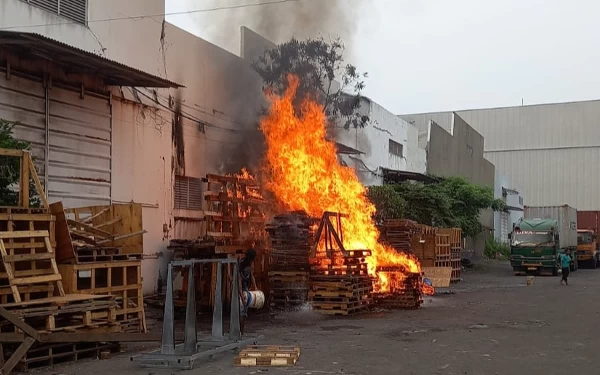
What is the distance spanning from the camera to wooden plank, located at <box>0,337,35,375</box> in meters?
8.24

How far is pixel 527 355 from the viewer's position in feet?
34.1

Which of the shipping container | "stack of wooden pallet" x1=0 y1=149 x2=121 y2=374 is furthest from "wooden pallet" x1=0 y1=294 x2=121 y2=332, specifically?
the shipping container

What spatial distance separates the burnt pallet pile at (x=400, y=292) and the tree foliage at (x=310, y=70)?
8181 mm

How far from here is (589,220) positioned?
4500cm

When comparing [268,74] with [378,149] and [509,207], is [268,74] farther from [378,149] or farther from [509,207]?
[509,207]

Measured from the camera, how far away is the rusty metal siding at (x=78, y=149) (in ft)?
49.3

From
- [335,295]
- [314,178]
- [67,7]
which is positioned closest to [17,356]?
[335,295]

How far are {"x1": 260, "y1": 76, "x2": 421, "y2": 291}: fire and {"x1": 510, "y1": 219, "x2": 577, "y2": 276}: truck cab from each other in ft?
47.1

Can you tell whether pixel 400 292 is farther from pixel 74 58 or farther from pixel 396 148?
pixel 396 148

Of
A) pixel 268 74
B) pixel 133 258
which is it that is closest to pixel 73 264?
pixel 133 258

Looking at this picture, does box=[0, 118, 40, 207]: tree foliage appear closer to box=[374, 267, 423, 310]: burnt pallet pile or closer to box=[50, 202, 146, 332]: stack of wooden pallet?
box=[50, 202, 146, 332]: stack of wooden pallet

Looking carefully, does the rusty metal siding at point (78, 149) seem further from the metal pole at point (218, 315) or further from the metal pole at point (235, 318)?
the metal pole at point (218, 315)

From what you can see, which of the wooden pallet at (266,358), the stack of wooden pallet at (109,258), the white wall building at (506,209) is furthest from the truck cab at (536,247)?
the wooden pallet at (266,358)

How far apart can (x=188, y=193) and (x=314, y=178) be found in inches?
156
